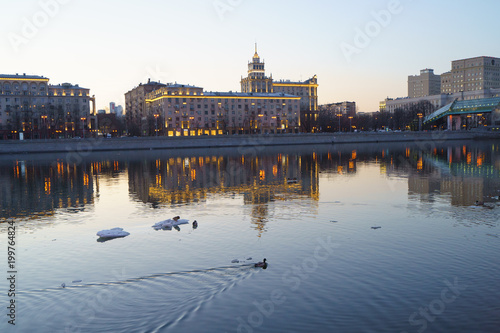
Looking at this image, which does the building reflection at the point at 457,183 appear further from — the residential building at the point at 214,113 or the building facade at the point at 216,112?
the building facade at the point at 216,112

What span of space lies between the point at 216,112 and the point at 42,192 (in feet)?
466

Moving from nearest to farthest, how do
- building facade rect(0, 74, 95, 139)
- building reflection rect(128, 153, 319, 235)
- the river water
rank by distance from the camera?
1. the river water
2. building reflection rect(128, 153, 319, 235)
3. building facade rect(0, 74, 95, 139)

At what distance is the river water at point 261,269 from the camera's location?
1246cm

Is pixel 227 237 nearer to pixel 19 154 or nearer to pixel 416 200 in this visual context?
pixel 416 200

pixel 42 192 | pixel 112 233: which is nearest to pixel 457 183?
pixel 112 233

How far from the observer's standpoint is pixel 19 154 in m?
101

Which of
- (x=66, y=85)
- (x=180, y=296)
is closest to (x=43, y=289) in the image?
(x=180, y=296)

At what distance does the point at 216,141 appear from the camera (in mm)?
125312

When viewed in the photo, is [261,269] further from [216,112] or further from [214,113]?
[216,112]

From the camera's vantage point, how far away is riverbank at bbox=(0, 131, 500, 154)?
345ft

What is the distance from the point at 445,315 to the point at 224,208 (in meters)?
17.6

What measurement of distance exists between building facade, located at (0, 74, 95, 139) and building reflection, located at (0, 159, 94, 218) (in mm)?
97329

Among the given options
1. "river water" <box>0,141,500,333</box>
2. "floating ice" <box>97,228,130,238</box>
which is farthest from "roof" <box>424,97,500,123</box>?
"floating ice" <box>97,228,130,238</box>

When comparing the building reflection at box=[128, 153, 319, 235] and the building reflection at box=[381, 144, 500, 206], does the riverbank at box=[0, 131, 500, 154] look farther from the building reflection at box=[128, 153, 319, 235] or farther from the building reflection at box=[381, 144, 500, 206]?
the building reflection at box=[381, 144, 500, 206]
